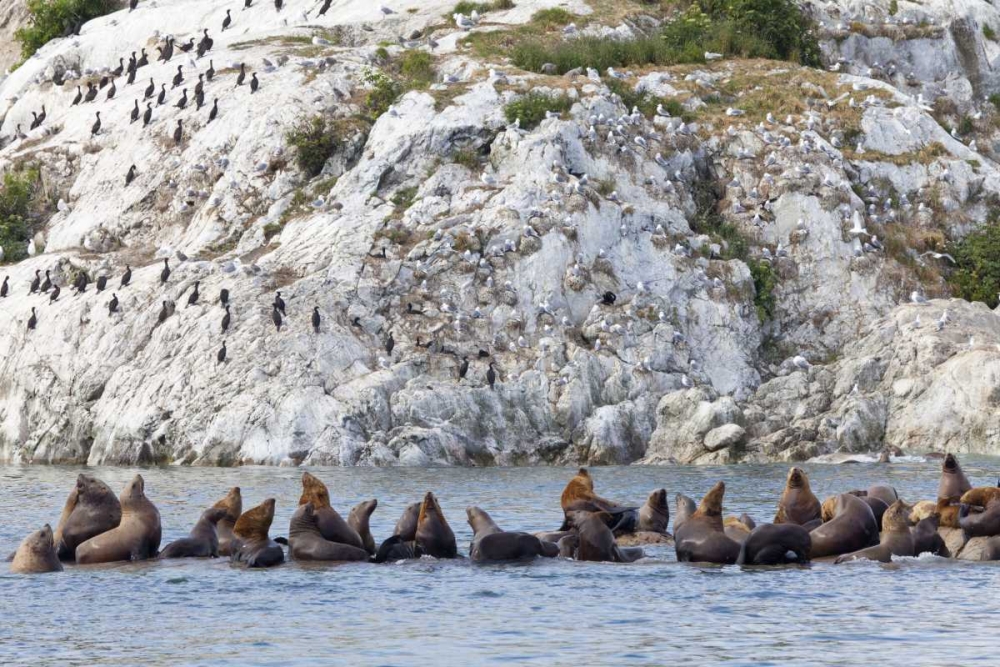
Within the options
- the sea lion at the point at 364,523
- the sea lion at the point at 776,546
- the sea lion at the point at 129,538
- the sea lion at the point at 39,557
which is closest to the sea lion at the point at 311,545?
the sea lion at the point at 364,523

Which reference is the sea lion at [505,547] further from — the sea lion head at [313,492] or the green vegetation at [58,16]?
the green vegetation at [58,16]

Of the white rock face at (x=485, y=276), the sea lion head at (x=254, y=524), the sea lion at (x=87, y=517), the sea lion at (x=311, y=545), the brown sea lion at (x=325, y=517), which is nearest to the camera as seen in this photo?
the sea lion at (x=311, y=545)

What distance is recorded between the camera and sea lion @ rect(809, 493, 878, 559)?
20.7m

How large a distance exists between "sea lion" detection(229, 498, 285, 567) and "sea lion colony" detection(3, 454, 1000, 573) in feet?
0.06

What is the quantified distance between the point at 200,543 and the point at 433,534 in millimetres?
3318

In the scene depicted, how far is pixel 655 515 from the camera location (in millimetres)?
23969

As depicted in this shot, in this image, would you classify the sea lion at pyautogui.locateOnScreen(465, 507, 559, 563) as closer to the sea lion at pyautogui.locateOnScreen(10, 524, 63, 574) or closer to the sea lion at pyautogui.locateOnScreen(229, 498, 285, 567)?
the sea lion at pyautogui.locateOnScreen(229, 498, 285, 567)

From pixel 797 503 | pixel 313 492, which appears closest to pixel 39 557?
pixel 313 492

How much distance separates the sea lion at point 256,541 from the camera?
67.5ft

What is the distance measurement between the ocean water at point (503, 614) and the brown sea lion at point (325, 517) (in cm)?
70

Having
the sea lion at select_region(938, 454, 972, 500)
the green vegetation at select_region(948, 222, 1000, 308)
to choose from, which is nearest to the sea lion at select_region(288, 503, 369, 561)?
the sea lion at select_region(938, 454, 972, 500)

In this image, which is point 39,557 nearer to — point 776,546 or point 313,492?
point 313,492

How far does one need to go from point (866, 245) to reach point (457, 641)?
3818 centimetres

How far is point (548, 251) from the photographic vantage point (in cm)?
4850
